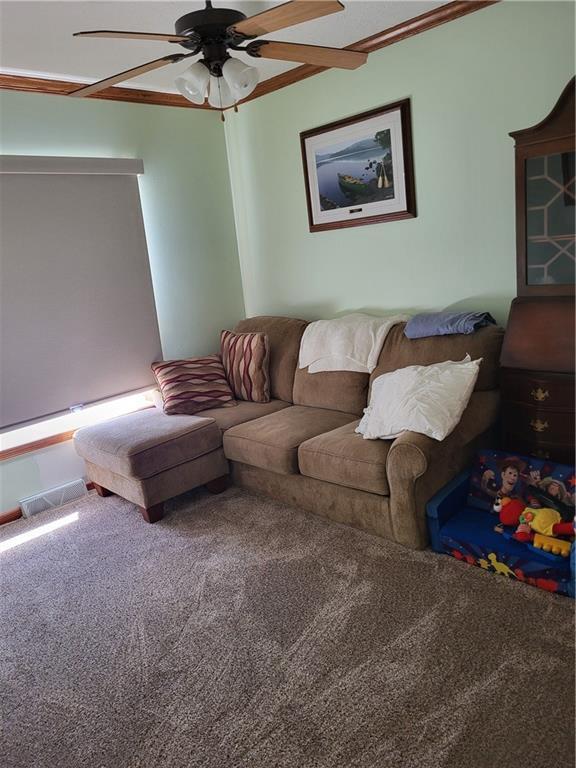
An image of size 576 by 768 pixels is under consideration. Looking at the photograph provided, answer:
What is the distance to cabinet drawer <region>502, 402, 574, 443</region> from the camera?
2.62 metres

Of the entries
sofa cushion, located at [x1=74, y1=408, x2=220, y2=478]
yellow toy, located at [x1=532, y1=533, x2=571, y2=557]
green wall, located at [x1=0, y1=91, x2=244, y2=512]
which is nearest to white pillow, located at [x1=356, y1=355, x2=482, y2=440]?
yellow toy, located at [x1=532, y1=533, x2=571, y2=557]

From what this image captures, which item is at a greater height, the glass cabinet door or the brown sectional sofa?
the glass cabinet door

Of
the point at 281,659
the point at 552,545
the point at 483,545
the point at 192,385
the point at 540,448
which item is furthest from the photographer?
the point at 192,385

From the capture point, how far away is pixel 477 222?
10.6ft

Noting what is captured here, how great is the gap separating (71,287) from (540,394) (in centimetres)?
282

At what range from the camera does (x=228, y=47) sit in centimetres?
218

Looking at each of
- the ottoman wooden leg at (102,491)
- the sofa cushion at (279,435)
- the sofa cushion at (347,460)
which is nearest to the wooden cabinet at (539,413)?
the sofa cushion at (347,460)

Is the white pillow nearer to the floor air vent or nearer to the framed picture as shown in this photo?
the framed picture

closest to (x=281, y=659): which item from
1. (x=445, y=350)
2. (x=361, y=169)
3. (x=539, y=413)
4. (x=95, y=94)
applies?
(x=539, y=413)

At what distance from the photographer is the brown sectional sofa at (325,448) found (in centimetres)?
266

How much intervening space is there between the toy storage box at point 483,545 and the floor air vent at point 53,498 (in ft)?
7.77

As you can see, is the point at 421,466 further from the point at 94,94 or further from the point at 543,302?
the point at 94,94

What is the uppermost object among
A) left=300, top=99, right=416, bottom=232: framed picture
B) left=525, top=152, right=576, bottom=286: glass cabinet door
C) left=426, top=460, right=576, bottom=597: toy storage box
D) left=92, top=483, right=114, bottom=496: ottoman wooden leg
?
left=300, top=99, right=416, bottom=232: framed picture

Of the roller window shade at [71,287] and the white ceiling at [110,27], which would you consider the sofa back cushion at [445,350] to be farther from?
the roller window shade at [71,287]
